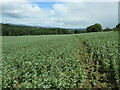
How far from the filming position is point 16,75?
712 cm

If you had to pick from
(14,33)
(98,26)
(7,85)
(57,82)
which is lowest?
(7,85)

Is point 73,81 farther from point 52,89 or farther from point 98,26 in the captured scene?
point 98,26

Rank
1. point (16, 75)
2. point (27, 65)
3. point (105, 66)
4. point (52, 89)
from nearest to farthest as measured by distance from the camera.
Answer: point (52, 89)
point (16, 75)
point (105, 66)
point (27, 65)

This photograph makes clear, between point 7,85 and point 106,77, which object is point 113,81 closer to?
point 106,77

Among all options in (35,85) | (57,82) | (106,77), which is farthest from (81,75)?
(35,85)

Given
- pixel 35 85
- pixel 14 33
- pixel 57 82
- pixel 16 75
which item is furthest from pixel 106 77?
pixel 14 33

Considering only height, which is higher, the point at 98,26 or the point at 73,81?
the point at 98,26

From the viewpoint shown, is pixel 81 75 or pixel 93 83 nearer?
A: pixel 93 83

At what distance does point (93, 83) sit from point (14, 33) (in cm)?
7278

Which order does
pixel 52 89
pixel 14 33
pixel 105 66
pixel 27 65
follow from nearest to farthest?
pixel 52 89 → pixel 105 66 → pixel 27 65 → pixel 14 33

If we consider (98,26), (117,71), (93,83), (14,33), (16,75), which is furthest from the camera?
(98,26)

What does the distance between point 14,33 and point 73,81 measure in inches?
2845

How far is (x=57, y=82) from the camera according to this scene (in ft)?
18.5

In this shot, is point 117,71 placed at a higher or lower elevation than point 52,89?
higher
